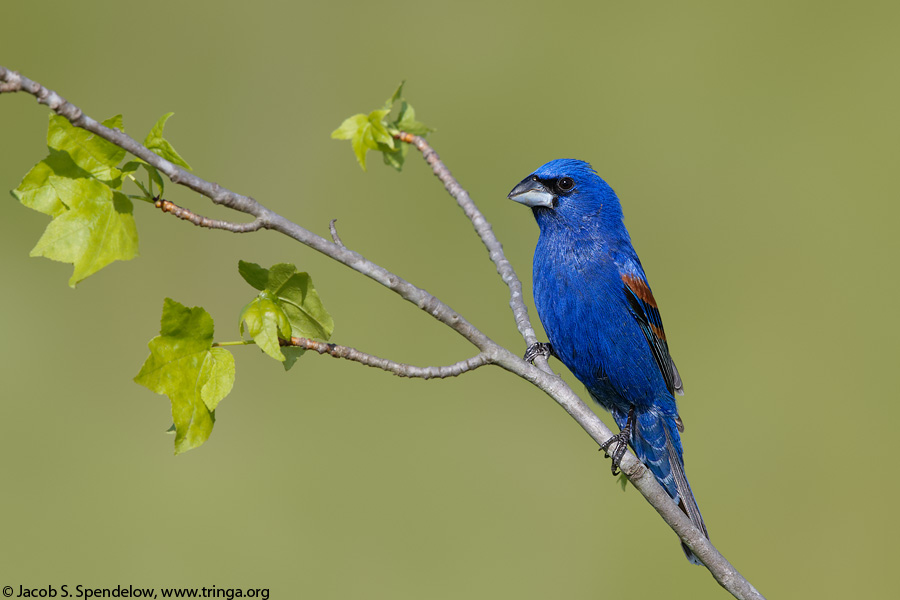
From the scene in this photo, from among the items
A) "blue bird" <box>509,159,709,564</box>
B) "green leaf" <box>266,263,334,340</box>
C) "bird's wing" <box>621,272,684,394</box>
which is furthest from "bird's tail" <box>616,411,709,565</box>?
"green leaf" <box>266,263,334,340</box>

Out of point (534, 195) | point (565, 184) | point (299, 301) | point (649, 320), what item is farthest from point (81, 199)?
point (649, 320)

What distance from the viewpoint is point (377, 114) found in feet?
7.38

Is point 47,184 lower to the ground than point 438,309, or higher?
→ higher

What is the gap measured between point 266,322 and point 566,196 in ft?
5.37

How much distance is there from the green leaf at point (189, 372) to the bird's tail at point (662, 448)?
72.6 inches

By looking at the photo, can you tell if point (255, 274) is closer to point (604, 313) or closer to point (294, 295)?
point (294, 295)

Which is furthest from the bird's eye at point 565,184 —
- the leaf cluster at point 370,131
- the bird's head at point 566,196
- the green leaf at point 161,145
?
the green leaf at point 161,145

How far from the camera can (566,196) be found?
2.94 metres

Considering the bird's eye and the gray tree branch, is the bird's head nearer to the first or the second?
the bird's eye

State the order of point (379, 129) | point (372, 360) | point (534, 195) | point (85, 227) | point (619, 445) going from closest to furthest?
point (85, 227), point (372, 360), point (379, 129), point (619, 445), point (534, 195)

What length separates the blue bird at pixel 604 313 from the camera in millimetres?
2824

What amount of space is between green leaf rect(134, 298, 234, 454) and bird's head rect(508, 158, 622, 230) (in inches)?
61.0

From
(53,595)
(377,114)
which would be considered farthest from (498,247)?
(53,595)

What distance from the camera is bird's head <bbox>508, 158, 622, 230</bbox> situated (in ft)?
9.58
